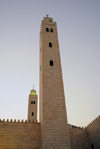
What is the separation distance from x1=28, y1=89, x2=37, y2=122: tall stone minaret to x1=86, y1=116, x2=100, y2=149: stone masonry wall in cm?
1643

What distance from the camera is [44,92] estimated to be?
16.0m

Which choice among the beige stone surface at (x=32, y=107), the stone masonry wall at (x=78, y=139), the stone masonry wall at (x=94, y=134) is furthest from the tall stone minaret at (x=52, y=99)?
the beige stone surface at (x=32, y=107)

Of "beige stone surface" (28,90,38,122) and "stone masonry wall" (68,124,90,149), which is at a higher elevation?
"beige stone surface" (28,90,38,122)

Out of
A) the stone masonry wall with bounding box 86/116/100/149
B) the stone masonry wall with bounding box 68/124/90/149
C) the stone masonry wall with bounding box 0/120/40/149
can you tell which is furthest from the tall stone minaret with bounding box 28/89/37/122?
the stone masonry wall with bounding box 0/120/40/149

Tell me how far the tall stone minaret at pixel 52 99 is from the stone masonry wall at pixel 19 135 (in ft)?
4.16

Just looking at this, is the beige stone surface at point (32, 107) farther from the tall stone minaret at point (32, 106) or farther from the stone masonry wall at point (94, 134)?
the stone masonry wall at point (94, 134)

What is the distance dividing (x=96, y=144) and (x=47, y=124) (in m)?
6.72

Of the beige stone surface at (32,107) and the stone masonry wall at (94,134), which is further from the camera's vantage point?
the beige stone surface at (32,107)

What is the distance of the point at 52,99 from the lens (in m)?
15.7

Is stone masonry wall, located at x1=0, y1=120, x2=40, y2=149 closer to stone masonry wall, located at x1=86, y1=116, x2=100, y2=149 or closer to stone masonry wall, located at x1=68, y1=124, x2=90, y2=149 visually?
stone masonry wall, located at x1=68, y1=124, x2=90, y2=149

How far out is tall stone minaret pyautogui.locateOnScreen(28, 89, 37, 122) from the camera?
32.2 metres

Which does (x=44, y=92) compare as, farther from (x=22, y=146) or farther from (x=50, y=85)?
(x=22, y=146)

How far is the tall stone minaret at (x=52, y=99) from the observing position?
13680 millimetres

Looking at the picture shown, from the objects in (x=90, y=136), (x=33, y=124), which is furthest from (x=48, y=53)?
(x=90, y=136)
